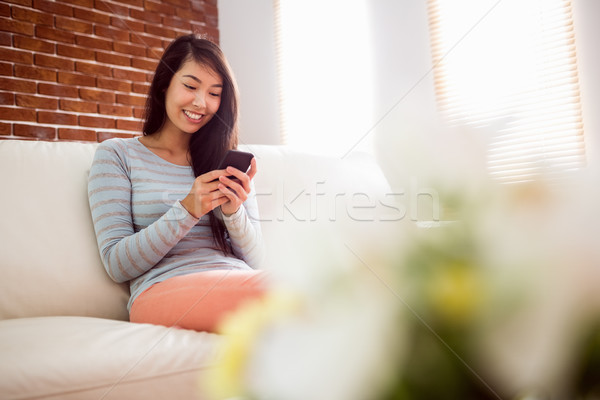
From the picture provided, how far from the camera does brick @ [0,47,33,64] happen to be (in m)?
2.67

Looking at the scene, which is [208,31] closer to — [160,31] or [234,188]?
[160,31]

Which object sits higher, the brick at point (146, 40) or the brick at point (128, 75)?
the brick at point (146, 40)

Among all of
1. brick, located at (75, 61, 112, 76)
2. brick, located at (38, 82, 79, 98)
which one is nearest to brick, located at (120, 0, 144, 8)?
brick, located at (75, 61, 112, 76)

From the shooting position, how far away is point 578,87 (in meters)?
1.78

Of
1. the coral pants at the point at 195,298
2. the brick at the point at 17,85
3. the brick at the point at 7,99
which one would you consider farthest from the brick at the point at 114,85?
the coral pants at the point at 195,298

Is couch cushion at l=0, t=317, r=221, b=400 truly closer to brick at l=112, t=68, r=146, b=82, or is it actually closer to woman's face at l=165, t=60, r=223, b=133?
woman's face at l=165, t=60, r=223, b=133

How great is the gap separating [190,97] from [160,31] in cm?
230

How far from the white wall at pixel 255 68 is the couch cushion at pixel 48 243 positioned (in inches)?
81.8

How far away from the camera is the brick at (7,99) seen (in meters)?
2.66

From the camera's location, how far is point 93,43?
3021 mm

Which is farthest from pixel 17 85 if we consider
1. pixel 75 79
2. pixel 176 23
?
pixel 176 23

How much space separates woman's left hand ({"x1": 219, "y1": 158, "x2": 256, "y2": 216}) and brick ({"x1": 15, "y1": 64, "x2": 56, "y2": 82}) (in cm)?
223

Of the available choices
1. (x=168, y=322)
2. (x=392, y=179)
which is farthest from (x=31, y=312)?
(x=392, y=179)

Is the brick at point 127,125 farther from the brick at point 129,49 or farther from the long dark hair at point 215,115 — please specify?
the long dark hair at point 215,115
